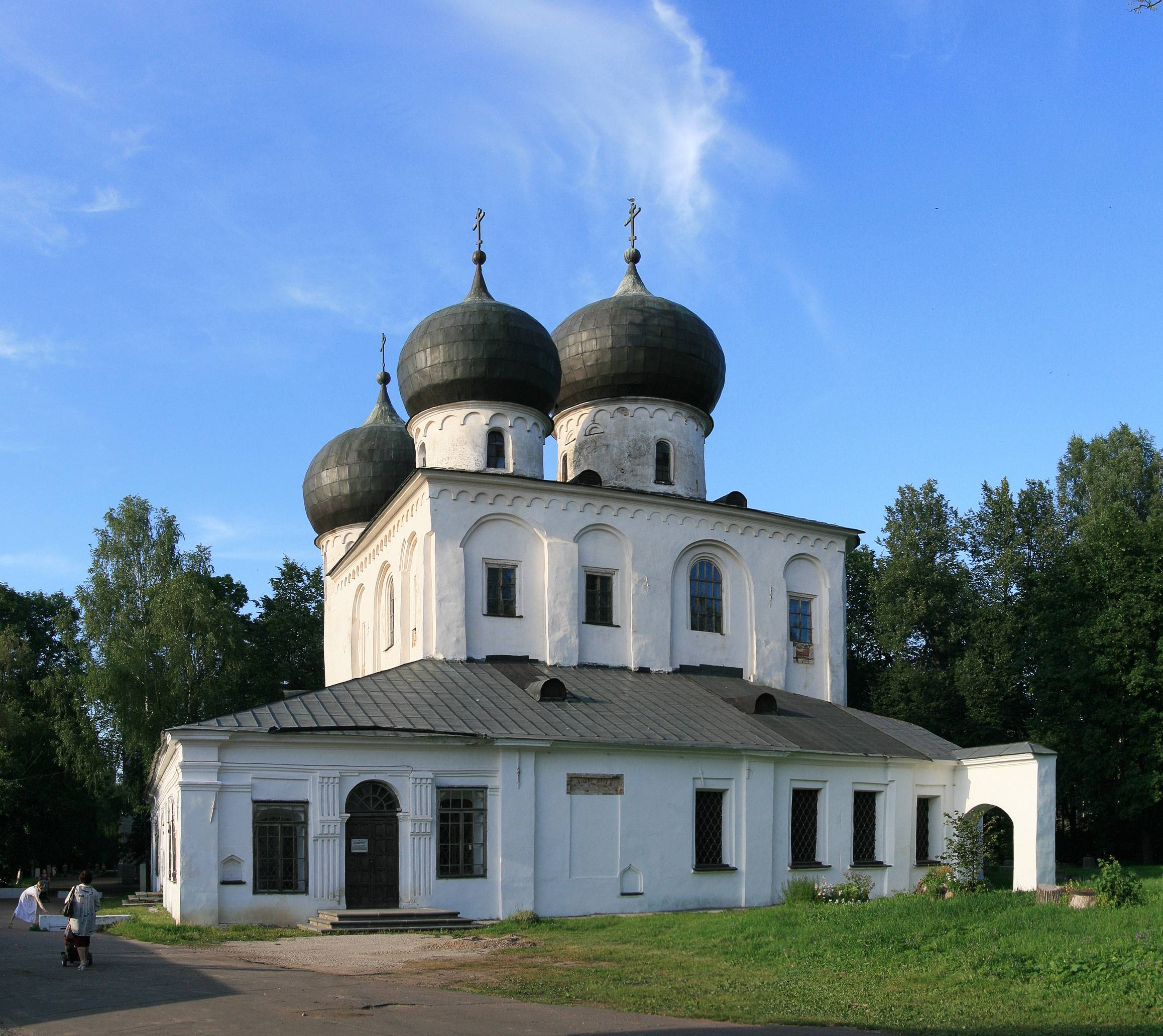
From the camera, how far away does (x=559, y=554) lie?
22406 millimetres

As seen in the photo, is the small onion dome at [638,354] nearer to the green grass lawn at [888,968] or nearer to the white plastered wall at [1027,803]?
the white plastered wall at [1027,803]

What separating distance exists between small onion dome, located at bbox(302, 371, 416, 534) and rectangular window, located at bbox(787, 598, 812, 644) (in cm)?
1067

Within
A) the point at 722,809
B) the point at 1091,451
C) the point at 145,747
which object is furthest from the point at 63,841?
the point at 1091,451

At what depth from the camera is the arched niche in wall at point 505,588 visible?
71.2 ft

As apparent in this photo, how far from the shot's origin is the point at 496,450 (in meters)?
24.5

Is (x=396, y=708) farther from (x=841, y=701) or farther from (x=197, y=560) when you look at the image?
(x=197, y=560)

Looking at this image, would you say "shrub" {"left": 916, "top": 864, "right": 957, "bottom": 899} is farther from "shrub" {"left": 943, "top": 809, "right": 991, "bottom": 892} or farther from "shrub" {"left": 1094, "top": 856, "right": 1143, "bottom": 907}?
"shrub" {"left": 1094, "top": 856, "right": 1143, "bottom": 907}

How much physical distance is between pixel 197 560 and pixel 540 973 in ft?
80.9

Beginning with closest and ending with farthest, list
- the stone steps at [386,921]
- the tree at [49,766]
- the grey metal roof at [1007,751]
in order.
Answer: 1. the stone steps at [386,921]
2. the grey metal roof at [1007,751]
3. the tree at [49,766]

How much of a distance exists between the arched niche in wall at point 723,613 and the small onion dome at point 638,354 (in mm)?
4037

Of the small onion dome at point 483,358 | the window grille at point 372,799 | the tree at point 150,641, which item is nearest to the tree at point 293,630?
the tree at point 150,641

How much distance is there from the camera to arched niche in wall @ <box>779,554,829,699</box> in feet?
80.8

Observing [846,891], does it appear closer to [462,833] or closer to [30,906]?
[462,833]

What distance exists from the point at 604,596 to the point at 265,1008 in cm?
1425
